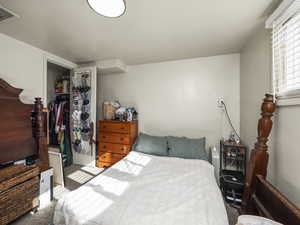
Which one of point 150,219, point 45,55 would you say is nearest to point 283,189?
point 150,219

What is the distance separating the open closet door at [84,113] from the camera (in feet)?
8.78

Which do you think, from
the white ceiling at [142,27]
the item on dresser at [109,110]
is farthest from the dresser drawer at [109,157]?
the white ceiling at [142,27]

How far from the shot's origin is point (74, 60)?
8.96 ft

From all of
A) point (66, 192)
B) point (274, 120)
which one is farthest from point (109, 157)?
point (274, 120)

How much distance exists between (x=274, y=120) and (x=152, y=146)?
1663 millimetres

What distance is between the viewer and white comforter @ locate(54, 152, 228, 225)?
90 cm

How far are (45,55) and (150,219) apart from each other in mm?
2943

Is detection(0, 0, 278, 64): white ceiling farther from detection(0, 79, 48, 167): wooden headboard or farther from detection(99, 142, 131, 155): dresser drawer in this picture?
detection(99, 142, 131, 155): dresser drawer

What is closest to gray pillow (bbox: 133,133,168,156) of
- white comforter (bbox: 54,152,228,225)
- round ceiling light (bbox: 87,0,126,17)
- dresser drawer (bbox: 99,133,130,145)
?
dresser drawer (bbox: 99,133,130,145)

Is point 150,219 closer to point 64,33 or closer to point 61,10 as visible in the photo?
point 61,10

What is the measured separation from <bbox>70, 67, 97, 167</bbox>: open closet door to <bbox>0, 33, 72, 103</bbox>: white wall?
0.58 m

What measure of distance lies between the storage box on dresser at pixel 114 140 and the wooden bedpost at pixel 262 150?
186 centimetres

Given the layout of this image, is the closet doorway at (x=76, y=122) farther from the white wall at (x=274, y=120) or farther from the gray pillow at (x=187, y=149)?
the white wall at (x=274, y=120)

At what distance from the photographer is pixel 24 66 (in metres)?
2.00
